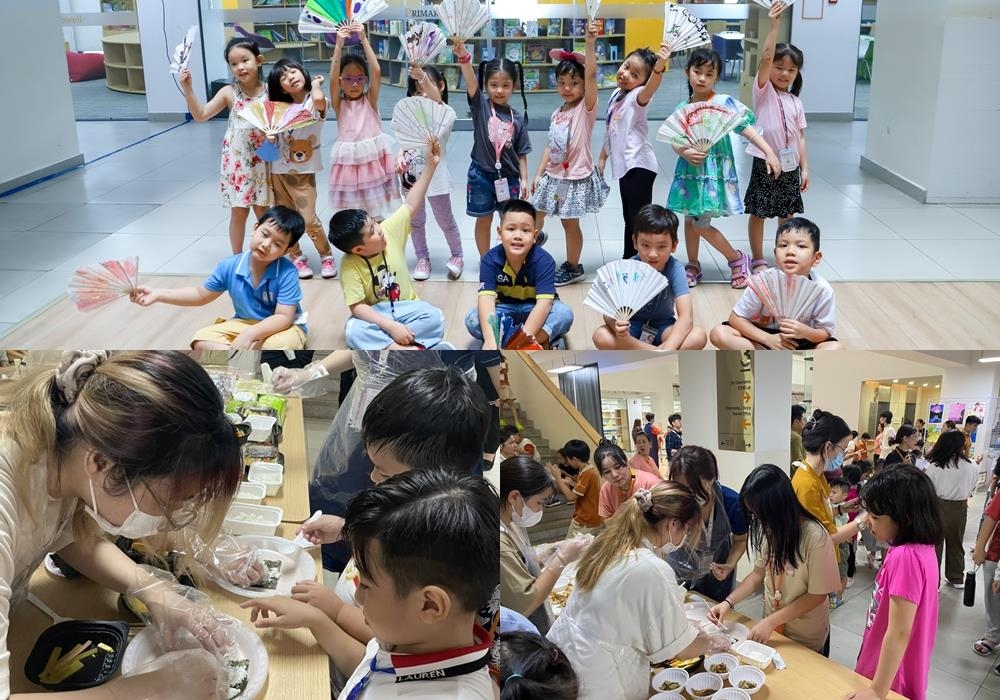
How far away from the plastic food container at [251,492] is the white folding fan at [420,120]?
2802 mm

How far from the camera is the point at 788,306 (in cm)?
358

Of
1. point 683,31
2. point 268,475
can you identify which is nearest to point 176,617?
point 268,475

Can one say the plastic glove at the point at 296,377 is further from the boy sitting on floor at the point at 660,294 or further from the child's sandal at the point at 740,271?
the child's sandal at the point at 740,271

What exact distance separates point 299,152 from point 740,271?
254 centimetres

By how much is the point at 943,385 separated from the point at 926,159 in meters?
5.19

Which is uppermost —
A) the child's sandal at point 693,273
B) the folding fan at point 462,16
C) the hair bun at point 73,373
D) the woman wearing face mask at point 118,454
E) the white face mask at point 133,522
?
the folding fan at point 462,16

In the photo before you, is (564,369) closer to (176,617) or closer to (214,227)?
(176,617)

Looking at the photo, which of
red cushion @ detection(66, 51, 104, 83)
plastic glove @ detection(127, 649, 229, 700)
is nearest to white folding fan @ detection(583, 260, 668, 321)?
plastic glove @ detection(127, 649, 229, 700)

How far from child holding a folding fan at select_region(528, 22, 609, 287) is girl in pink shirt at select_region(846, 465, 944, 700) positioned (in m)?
3.09

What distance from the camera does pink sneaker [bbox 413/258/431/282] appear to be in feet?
17.8

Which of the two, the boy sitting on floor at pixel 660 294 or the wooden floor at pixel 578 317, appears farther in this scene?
the wooden floor at pixel 578 317

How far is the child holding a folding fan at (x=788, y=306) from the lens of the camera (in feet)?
11.5

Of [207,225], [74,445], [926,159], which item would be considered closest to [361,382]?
[74,445]

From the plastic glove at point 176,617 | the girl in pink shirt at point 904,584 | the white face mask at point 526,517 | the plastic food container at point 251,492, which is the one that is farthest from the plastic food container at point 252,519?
the girl in pink shirt at point 904,584
